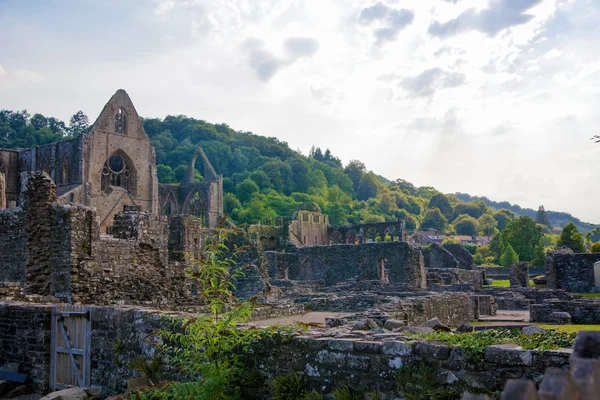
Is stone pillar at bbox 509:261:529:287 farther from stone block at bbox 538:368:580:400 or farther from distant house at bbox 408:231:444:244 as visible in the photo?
distant house at bbox 408:231:444:244

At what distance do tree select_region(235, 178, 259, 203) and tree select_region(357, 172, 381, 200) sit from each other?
5858 cm

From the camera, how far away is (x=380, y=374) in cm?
507

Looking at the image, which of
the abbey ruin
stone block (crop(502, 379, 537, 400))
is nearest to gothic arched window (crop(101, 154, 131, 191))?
the abbey ruin

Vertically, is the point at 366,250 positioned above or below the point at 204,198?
below

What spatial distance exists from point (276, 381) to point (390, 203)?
489ft

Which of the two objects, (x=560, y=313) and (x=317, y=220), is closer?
(x=560, y=313)

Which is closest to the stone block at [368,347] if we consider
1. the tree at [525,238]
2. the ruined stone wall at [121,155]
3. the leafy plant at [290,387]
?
the leafy plant at [290,387]

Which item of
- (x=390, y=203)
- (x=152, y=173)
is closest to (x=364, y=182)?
(x=390, y=203)

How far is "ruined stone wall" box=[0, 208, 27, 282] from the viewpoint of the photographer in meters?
12.9

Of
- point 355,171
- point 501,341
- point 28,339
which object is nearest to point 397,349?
point 501,341

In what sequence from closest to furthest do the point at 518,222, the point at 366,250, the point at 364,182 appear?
the point at 366,250
the point at 518,222
the point at 364,182

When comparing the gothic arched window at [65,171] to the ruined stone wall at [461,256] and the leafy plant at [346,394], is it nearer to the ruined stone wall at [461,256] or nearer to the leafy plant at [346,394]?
the ruined stone wall at [461,256]

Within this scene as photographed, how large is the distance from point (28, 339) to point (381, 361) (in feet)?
20.8

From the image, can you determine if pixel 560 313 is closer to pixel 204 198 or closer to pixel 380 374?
pixel 380 374
